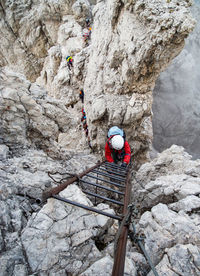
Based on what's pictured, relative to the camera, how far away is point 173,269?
235 cm

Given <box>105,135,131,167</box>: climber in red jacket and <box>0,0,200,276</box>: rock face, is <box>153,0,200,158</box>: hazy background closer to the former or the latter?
<box>0,0,200,276</box>: rock face

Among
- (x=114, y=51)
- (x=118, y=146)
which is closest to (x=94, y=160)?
(x=118, y=146)

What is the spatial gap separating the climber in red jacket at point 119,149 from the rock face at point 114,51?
2.86 metres

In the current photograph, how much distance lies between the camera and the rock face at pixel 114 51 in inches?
272

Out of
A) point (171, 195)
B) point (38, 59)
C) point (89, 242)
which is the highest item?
point (38, 59)

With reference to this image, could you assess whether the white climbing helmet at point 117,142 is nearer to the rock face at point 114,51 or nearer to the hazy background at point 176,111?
the rock face at point 114,51

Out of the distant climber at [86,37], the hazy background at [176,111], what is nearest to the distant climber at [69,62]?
the distant climber at [86,37]

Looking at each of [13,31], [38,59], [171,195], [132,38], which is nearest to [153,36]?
[132,38]

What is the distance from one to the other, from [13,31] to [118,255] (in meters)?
22.3

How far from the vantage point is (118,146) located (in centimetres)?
575

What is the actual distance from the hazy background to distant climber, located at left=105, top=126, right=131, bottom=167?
13.3 m

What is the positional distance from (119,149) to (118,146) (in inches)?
9.9

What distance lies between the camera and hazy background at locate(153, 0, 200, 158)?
58.7 feet

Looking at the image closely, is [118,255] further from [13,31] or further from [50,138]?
[13,31]
